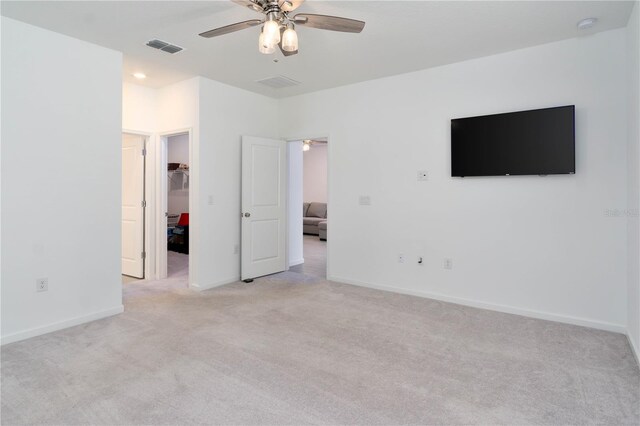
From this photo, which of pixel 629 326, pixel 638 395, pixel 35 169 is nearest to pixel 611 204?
pixel 629 326

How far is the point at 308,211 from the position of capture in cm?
1059

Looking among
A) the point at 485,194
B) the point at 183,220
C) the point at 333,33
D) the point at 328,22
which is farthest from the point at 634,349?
the point at 183,220

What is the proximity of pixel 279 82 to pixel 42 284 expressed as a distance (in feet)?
10.8

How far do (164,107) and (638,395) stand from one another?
537cm

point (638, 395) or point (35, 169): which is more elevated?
point (35, 169)

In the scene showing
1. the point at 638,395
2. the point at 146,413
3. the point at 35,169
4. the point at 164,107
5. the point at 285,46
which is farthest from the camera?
the point at 164,107

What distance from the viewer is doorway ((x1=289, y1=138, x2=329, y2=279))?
239 inches

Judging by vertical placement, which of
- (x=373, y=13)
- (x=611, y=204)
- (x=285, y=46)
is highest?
(x=373, y=13)

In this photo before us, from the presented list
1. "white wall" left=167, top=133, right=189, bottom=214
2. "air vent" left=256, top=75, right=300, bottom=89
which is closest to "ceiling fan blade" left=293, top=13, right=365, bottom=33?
"air vent" left=256, top=75, right=300, bottom=89

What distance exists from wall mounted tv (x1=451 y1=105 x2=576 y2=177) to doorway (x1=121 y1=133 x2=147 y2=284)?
3991mm

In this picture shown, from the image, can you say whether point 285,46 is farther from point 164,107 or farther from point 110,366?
point 164,107

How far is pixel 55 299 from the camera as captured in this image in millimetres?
3283

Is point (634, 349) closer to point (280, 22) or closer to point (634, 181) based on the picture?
point (634, 181)

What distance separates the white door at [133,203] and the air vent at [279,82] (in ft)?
6.16
